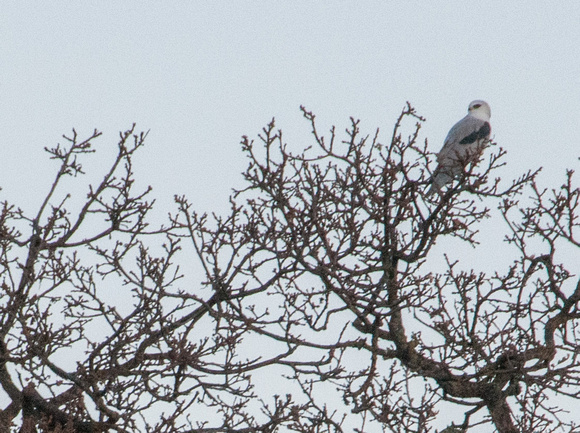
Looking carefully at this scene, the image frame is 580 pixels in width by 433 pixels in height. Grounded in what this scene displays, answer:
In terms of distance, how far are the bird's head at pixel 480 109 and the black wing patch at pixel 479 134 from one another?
852 mm

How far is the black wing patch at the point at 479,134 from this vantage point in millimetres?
15328

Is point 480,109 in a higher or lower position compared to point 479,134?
higher

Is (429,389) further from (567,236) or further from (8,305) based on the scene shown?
(8,305)

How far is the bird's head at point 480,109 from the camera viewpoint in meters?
16.9

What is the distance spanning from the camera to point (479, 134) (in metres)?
15.4

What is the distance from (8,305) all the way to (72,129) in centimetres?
165

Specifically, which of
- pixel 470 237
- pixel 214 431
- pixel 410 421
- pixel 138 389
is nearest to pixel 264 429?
pixel 214 431

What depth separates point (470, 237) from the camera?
7.11 metres

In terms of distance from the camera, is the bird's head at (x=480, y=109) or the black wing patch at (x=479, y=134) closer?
the black wing patch at (x=479, y=134)

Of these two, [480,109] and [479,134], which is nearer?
[479,134]

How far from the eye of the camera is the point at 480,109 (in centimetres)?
1711

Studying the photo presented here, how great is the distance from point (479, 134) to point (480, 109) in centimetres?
185

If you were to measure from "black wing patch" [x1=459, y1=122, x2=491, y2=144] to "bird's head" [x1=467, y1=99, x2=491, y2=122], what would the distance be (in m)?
0.85

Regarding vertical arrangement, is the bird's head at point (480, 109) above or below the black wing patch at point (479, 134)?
above
